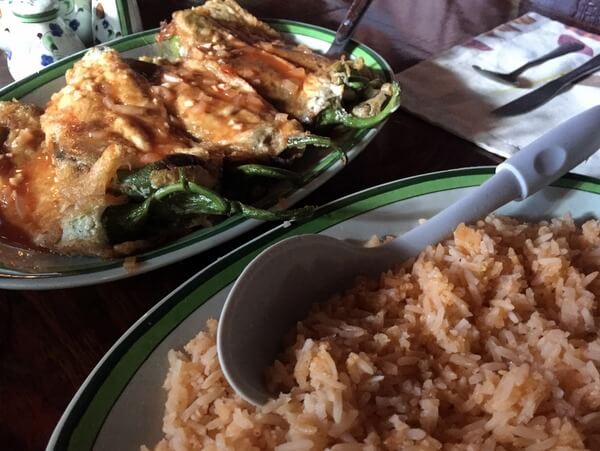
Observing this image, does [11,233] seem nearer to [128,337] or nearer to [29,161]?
[29,161]

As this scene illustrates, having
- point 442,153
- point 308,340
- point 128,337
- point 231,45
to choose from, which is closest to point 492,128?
point 442,153

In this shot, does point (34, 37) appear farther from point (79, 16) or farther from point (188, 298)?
point (188, 298)

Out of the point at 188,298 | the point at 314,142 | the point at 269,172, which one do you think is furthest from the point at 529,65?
the point at 188,298

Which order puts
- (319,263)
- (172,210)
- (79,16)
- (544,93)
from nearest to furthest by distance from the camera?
(319,263)
(172,210)
(544,93)
(79,16)

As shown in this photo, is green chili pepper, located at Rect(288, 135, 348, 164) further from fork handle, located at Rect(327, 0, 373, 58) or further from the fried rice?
fork handle, located at Rect(327, 0, 373, 58)

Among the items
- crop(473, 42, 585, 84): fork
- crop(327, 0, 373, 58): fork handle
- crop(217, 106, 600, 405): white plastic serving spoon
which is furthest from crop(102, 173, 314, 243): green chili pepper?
crop(473, 42, 585, 84): fork

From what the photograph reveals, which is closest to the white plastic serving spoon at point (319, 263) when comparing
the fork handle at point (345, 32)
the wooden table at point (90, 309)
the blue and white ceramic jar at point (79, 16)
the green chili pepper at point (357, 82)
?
the wooden table at point (90, 309)

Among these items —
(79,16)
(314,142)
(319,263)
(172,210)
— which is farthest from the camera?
(79,16)
